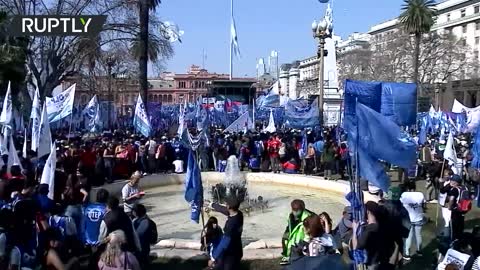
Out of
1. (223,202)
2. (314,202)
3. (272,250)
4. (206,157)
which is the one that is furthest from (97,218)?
(206,157)

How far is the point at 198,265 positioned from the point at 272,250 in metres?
1.33

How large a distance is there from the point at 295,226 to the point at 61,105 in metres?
13.6

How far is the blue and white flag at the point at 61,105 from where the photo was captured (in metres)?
Answer: 19.2

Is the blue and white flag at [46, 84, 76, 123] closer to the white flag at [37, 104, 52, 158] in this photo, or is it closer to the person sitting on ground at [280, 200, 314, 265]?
the white flag at [37, 104, 52, 158]

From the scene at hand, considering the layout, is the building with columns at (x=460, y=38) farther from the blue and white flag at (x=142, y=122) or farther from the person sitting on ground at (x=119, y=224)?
the person sitting on ground at (x=119, y=224)

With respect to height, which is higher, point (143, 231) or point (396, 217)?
point (396, 217)

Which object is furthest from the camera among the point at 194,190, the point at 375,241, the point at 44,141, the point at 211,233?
the point at 44,141

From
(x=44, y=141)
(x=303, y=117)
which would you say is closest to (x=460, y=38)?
(x=303, y=117)

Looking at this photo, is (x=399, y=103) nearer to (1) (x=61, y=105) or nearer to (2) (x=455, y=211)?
(2) (x=455, y=211)

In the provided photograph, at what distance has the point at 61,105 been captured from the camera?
19.5 meters

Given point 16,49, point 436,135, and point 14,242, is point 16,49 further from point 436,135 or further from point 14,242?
point 14,242

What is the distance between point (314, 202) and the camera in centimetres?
1669

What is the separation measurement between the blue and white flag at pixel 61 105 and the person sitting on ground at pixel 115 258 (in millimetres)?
13944
